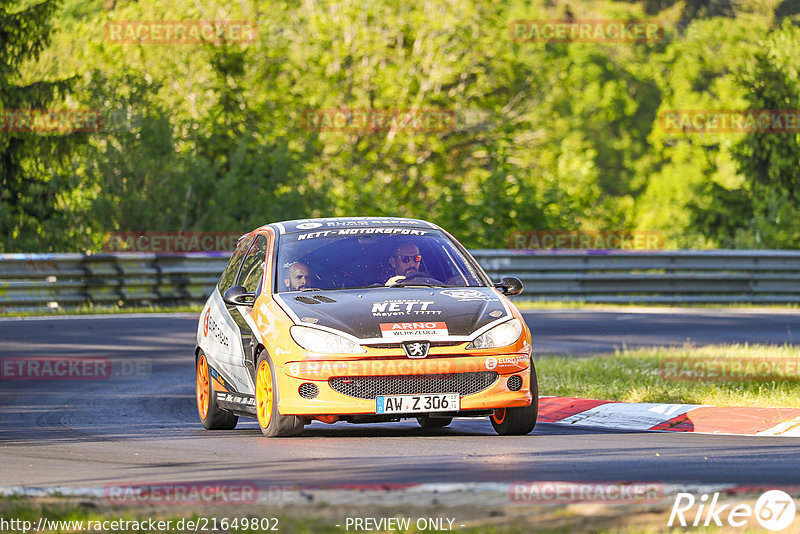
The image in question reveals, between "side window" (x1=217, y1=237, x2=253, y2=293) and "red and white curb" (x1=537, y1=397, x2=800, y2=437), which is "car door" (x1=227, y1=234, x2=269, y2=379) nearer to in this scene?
"side window" (x1=217, y1=237, x2=253, y2=293)

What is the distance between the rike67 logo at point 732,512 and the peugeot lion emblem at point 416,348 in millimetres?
3121

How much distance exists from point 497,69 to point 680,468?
120 ft

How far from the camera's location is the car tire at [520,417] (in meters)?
9.47

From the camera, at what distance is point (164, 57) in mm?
38281

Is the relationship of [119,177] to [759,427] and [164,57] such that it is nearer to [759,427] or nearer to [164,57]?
[164,57]

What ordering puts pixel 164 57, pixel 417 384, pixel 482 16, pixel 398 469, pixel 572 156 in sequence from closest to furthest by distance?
pixel 398 469, pixel 417 384, pixel 164 57, pixel 482 16, pixel 572 156

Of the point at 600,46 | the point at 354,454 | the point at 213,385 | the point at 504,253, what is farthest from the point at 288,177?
the point at 600,46

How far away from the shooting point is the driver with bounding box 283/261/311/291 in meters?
9.98

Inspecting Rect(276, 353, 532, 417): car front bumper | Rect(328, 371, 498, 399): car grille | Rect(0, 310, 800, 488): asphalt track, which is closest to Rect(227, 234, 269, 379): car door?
Rect(0, 310, 800, 488): asphalt track

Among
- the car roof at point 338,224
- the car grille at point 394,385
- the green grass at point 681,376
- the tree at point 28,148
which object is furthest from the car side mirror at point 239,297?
the tree at point 28,148

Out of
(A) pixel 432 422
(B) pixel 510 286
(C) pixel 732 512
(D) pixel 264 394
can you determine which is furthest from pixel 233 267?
(C) pixel 732 512

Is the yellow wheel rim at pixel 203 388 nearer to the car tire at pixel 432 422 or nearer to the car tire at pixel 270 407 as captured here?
the car tire at pixel 270 407

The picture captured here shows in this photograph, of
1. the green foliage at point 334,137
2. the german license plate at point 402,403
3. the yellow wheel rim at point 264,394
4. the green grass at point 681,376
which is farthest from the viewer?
the green foliage at point 334,137

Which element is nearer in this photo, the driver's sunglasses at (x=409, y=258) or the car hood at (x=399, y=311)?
the car hood at (x=399, y=311)
